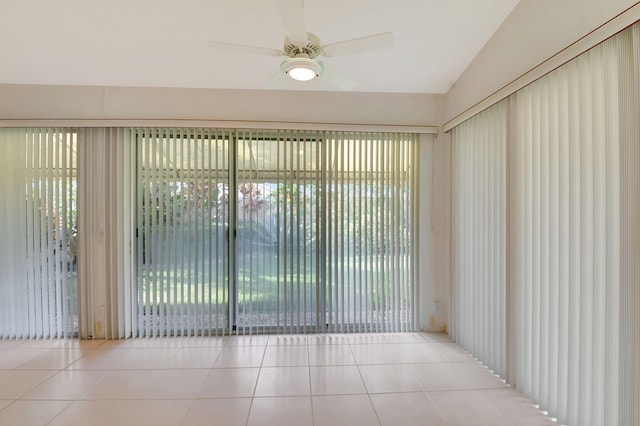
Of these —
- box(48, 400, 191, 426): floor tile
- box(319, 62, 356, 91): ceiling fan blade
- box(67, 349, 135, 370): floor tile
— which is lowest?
box(48, 400, 191, 426): floor tile

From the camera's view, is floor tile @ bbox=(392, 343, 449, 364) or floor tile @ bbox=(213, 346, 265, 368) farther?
floor tile @ bbox=(392, 343, 449, 364)

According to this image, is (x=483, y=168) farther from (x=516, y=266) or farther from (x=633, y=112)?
(x=633, y=112)

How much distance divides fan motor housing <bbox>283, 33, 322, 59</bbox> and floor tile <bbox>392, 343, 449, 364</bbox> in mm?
2685

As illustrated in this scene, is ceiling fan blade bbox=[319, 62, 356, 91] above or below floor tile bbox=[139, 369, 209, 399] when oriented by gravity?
above

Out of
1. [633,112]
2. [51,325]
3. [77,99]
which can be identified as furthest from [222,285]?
[633,112]

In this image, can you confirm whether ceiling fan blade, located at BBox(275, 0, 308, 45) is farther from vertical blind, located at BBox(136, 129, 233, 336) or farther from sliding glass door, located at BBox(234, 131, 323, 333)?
vertical blind, located at BBox(136, 129, 233, 336)

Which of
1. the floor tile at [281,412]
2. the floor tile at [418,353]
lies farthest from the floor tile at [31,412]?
the floor tile at [418,353]

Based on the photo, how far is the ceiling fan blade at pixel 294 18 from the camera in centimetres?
144

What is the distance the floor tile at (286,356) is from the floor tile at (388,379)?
0.55 meters

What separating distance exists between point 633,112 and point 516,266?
122 centimetres

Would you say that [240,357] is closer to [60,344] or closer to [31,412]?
[31,412]

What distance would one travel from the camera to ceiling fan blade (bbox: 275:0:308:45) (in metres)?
1.44

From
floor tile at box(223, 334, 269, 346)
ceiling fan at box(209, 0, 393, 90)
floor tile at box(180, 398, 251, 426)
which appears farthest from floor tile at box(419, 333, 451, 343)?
ceiling fan at box(209, 0, 393, 90)

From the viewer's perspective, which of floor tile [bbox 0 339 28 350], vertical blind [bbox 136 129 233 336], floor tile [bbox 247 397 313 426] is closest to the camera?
floor tile [bbox 247 397 313 426]
